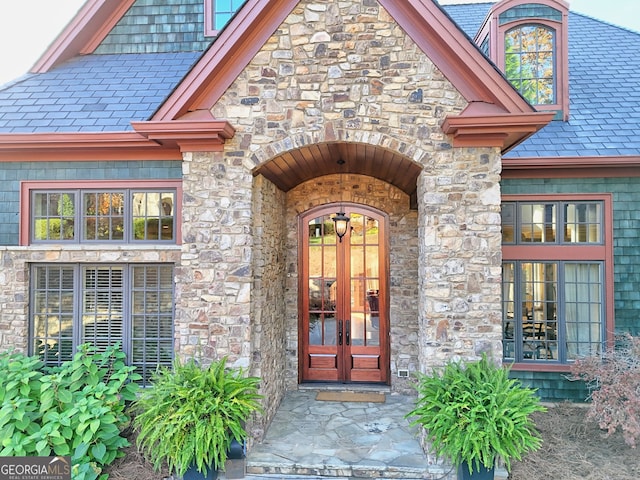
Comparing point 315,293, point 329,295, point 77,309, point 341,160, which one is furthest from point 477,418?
point 77,309


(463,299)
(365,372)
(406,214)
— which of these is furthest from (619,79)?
(365,372)

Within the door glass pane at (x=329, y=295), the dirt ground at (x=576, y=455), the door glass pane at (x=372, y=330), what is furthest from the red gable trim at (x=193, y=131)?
the dirt ground at (x=576, y=455)

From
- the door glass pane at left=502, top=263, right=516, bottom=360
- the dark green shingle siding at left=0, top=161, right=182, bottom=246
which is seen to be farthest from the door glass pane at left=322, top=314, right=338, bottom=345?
the dark green shingle siding at left=0, top=161, right=182, bottom=246

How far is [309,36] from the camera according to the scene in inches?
185

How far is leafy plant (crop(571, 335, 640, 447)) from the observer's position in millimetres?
4219

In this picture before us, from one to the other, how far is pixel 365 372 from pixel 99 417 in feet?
13.0

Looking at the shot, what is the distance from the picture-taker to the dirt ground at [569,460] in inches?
165

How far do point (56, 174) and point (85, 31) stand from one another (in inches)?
114

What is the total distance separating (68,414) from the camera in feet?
14.3

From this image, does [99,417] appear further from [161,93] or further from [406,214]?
[406,214]

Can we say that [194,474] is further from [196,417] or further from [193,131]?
[193,131]

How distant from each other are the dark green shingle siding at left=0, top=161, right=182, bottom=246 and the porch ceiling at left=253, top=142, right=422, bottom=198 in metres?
1.50

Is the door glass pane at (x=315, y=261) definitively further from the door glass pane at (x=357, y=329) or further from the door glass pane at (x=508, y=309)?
the door glass pane at (x=508, y=309)

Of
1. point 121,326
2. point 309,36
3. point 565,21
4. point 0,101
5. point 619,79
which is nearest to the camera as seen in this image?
point 309,36
